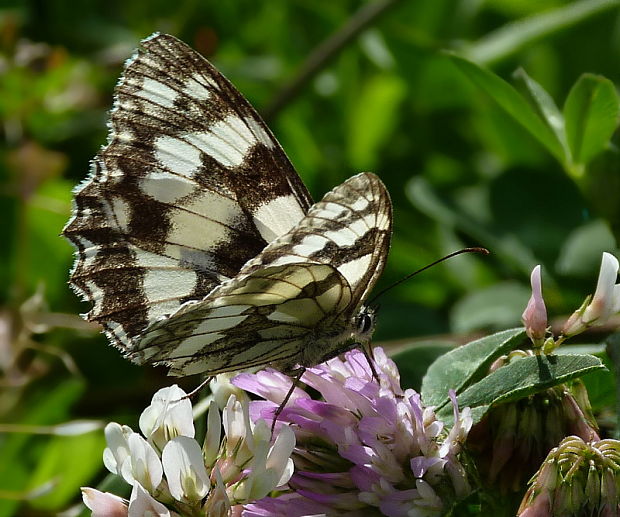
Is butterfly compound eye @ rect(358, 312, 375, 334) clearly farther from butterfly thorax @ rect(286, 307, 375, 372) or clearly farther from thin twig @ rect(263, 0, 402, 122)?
thin twig @ rect(263, 0, 402, 122)

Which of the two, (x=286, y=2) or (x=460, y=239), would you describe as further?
(x=286, y=2)

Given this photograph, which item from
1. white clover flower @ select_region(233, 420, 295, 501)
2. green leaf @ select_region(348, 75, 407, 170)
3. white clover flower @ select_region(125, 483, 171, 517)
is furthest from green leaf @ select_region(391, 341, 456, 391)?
green leaf @ select_region(348, 75, 407, 170)

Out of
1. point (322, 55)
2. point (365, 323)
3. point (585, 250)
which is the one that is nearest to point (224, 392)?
point (365, 323)

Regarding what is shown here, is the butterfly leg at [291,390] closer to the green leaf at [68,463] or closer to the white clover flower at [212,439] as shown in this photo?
the white clover flower at [212,439]

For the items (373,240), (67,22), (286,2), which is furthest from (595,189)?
(67,22)

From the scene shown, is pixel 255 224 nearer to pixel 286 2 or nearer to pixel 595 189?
pixel 595 189

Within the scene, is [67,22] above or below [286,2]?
above
